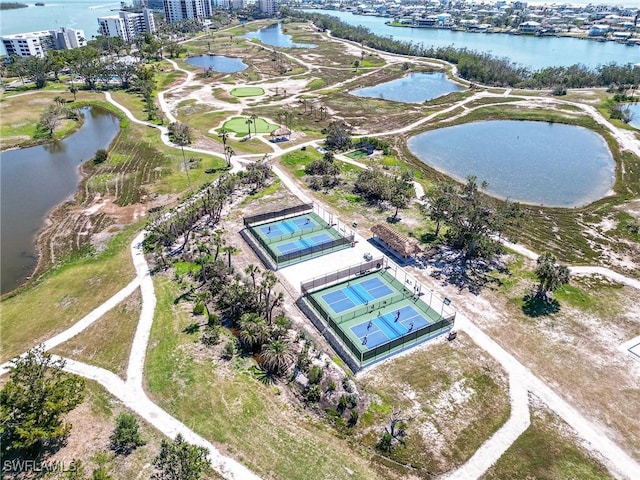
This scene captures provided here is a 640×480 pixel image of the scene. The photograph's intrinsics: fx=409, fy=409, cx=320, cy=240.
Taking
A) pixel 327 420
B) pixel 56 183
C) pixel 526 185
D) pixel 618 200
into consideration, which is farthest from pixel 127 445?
pixel 618 200

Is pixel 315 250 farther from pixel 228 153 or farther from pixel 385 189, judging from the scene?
pixel 228 153

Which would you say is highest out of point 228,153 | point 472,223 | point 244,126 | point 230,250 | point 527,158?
point 244,126

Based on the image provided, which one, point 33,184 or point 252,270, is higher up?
point 252,270

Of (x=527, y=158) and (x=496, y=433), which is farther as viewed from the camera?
(x=527, y=158)

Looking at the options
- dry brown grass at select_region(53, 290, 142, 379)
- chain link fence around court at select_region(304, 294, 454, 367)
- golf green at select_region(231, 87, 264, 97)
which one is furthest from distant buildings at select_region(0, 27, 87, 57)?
chain link fence around court at select_region(304, 294, 454, 367)

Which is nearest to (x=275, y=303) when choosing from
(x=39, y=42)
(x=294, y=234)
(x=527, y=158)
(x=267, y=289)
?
(x=267, y=289)

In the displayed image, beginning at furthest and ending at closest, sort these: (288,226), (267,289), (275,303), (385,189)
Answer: (385,189) < (288,226) < (267,289) < (275,303)

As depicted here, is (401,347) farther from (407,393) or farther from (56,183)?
(56,183)
